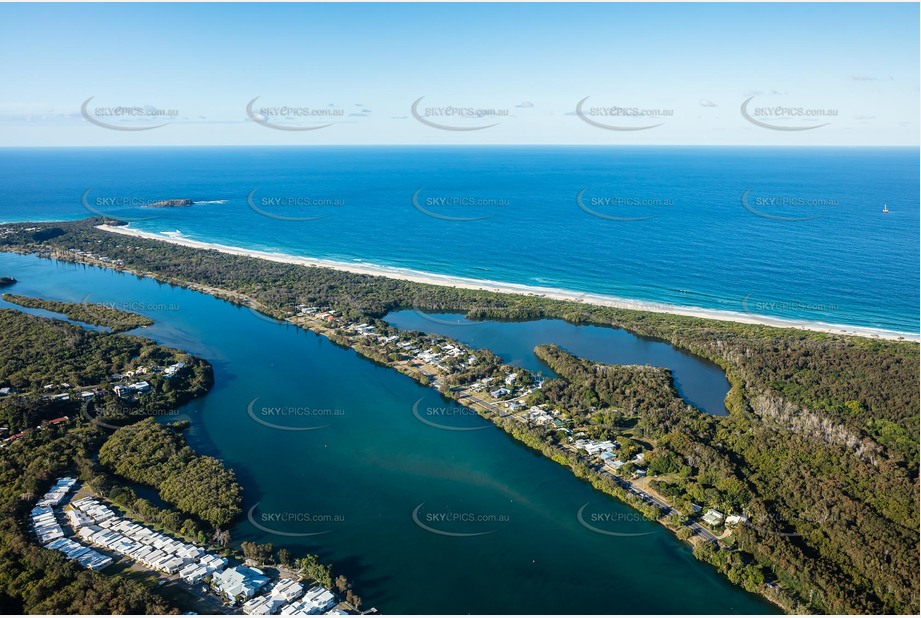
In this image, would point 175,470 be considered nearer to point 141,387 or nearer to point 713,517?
point 141,387

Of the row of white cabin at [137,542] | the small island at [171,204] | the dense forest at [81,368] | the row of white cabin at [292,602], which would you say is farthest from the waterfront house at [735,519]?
the small island at [171,204]

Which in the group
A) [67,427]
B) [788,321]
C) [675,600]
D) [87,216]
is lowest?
[675,600]

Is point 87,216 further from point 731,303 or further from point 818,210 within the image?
point 818,210

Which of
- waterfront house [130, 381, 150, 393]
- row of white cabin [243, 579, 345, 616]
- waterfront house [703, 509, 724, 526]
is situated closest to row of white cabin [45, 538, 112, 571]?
row of white cabin [243, 579, 345, 616]

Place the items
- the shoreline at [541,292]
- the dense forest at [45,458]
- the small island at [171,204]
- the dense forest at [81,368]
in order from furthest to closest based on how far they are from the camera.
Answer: the small island at [171,204] → the shoreline at [541,292] → the dense forest at [81,368] → the dense forest at [45,458]

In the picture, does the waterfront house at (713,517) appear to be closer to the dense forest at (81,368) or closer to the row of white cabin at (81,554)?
the row of white cabin at (81,554)

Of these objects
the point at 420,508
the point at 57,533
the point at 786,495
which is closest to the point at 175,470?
the point at 57,533

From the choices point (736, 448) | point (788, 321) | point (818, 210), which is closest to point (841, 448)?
point (736, 448)
